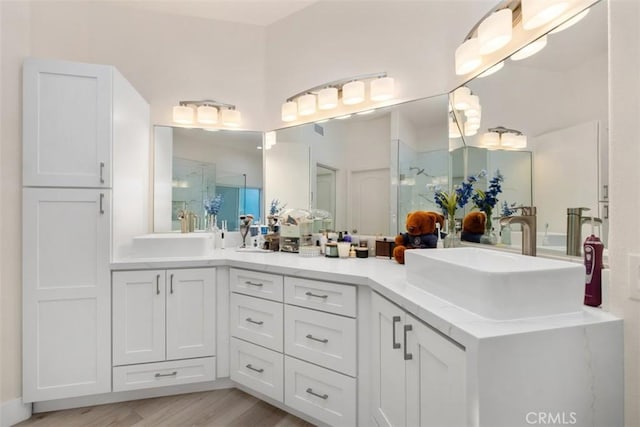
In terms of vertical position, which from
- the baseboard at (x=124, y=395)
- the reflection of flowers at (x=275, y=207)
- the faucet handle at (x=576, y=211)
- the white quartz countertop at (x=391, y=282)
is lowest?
the baseboard at (x=124, y=395)

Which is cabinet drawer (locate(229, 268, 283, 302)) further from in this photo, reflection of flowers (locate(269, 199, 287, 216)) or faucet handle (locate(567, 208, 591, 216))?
faucet handle (locate(567, 208, 591, 216))

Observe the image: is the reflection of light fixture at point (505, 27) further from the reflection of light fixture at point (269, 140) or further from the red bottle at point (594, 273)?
the reflection of light fixture at point (269, 140)

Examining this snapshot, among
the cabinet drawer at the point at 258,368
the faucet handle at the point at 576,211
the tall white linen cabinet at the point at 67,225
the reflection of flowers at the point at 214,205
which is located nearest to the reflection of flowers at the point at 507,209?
the faucet handle at the point at 576,211

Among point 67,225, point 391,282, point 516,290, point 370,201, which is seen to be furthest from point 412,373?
point 67,225

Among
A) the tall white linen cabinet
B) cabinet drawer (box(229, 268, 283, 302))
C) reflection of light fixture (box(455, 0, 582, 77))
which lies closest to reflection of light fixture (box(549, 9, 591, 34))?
reflection of light fixture (box(455, 0, 582, 77))

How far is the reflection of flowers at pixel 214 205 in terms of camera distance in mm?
2709

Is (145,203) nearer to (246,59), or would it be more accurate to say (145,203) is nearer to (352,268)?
(246,59)

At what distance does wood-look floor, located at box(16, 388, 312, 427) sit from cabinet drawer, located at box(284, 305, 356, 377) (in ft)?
1.44

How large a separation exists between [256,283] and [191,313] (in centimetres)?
50

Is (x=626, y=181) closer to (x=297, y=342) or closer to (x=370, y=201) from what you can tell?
(x=370, y=201)

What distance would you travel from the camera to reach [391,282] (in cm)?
142

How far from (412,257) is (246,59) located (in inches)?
95.1

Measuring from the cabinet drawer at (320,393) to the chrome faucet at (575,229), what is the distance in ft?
3.67

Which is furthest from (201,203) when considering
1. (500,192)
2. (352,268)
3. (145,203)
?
(500,192)
